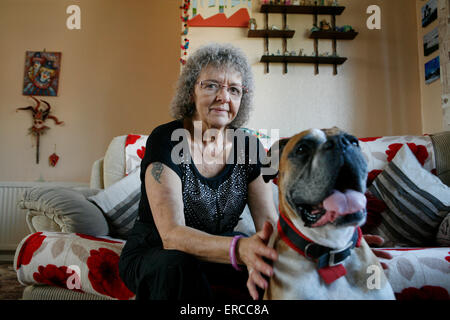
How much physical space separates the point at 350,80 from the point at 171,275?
2.54 metres

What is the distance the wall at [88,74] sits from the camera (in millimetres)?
3322

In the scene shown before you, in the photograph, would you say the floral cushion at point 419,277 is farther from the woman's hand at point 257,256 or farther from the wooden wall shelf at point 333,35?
the wooden wall shelf at point 333,35

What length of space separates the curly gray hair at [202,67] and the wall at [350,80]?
1.49 metres

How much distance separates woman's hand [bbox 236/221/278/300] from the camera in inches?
25.4

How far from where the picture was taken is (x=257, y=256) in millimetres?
664

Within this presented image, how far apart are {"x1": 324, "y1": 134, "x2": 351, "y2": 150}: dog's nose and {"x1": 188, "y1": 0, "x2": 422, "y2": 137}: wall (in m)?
2.04

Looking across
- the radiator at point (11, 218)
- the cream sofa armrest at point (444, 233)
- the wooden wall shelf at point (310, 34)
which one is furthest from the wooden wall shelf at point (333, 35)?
the radiator at point (11, 218)

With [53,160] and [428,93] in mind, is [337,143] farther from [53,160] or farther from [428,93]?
[53,160]

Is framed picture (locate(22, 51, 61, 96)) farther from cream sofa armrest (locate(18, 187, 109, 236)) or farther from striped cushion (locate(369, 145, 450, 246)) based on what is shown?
striped cushion (locate(369, 145, 450, 246))

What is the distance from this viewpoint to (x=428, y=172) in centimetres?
154

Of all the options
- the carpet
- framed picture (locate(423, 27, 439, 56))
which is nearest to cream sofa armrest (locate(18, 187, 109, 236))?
the carpet

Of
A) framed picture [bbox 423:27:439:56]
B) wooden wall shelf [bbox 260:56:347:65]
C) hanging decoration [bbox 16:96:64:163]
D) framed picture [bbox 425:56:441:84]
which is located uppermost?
framed picture [bbox 423:27:439:56]
